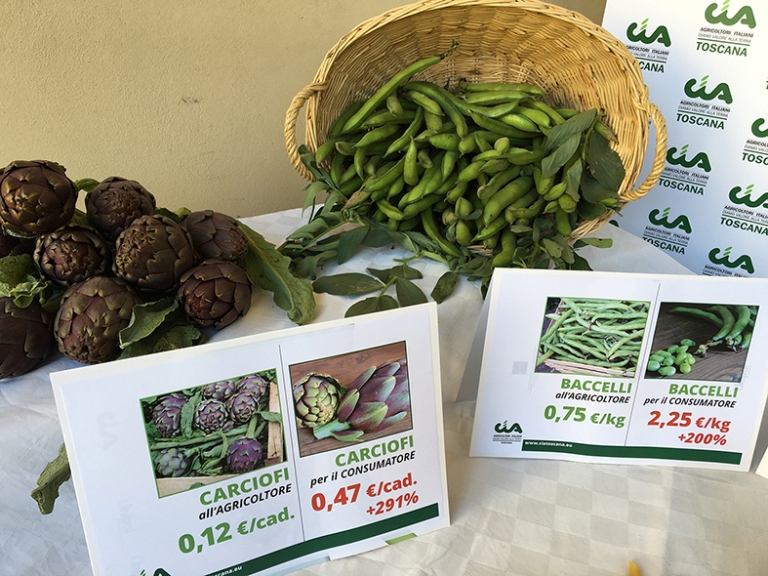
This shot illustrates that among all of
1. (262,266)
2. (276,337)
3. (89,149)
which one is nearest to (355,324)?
(276,337)

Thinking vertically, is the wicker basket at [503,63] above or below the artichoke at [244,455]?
above

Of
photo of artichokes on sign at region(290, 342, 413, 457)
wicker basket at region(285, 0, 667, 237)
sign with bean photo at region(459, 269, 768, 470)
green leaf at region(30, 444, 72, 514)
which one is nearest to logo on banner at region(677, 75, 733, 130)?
wicker basket at region(285, 0, 667, 237)

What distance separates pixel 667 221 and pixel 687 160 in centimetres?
16

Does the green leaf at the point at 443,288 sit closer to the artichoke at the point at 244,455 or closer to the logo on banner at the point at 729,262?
the artichoke at the point at 244,455

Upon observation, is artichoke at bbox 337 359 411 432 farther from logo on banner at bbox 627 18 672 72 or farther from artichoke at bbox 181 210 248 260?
logo on banner at bbox 627 18 672 72

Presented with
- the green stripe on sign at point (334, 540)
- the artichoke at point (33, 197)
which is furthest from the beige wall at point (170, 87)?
the green stripe on sign at point (334, 540)

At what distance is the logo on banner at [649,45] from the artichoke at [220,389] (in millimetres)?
1150

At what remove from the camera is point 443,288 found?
35.3 inches

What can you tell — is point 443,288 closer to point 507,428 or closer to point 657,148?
point 507,428

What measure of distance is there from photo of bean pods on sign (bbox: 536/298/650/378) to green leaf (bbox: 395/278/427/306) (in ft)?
0.66

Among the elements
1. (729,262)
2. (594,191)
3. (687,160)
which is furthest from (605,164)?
(729,262)

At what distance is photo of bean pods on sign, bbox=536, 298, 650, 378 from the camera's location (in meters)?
0.72

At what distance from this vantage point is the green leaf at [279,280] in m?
0.80

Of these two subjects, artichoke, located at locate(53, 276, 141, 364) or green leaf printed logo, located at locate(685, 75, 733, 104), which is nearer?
artichoke, located at locate(53, 276, 141, 364)
